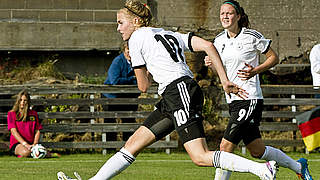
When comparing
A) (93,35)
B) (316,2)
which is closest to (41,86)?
(93,35)

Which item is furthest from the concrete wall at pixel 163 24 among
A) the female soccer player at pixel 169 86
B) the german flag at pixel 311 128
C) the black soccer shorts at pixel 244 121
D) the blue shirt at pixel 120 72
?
the female soccer player at pixel 169 86

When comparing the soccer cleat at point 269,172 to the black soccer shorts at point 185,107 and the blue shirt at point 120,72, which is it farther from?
the blue shirt at point 120,72

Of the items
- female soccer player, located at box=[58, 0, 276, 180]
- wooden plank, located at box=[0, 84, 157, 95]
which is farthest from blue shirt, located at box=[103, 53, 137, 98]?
female soccer player, located at box=[58, 0, 276, 180]

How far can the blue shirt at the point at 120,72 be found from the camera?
11.6m

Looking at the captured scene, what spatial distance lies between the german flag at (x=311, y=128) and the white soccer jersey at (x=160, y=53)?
293 centimetres

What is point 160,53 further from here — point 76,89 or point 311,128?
point 76,89

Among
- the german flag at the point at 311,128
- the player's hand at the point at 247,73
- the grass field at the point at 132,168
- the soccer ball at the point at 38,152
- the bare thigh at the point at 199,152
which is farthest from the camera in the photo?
the soccer ball at the point at 38,152

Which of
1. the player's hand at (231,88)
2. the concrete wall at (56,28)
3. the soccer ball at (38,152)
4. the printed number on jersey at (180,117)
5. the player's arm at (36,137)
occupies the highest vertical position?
the concrete wall at (56,28)

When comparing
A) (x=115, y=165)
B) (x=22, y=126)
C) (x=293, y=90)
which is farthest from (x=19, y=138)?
(x=115, y=165)

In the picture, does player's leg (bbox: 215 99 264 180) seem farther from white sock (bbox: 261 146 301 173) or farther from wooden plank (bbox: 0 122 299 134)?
wooden plank (bbox: 0 122 299 134)

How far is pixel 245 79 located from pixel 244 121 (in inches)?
16.4

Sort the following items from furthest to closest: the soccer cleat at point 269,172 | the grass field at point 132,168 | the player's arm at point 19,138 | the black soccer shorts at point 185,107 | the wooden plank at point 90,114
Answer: the wooden plank at point 90,114 → the player's arm at point 19,138 → the grass field at point 132,168 → the black soccer shorts at point 185,107 → the soccer cleat at point 269,172

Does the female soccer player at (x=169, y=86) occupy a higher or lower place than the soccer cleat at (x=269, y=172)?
higher

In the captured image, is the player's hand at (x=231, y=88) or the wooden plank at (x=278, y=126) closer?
the player's hand at (x=231, y=88)
